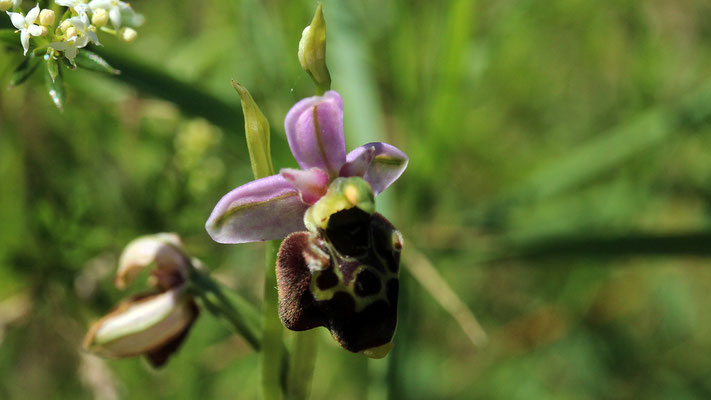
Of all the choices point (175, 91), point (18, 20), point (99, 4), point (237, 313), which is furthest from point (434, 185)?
point (18, 20)

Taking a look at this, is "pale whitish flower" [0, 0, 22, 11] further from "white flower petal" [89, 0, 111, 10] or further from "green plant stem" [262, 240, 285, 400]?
"green plant stem" [262, 240, 285, 400]

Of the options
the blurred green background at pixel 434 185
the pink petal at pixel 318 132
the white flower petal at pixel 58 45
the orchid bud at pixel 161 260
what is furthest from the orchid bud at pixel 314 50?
the blurred green background at pixel 434 185

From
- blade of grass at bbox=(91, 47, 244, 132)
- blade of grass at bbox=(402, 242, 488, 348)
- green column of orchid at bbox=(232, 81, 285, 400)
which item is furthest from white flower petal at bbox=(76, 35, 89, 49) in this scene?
blade of grass at bbox=(402, 242, 488, 348)

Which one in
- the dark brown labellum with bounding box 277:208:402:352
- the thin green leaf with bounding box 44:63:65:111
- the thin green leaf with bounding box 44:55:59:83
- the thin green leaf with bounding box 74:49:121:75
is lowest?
the dark brown labellum with bounding box 277:208:402:352

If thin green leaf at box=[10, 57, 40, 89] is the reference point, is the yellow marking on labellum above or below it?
below

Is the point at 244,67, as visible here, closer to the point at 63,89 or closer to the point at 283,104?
the point at 283,104

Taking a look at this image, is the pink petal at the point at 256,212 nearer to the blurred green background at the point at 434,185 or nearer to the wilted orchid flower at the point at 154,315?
the wilted orchid flower at the point at 154,315

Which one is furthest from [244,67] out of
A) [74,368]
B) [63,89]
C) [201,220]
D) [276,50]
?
[63,89]
